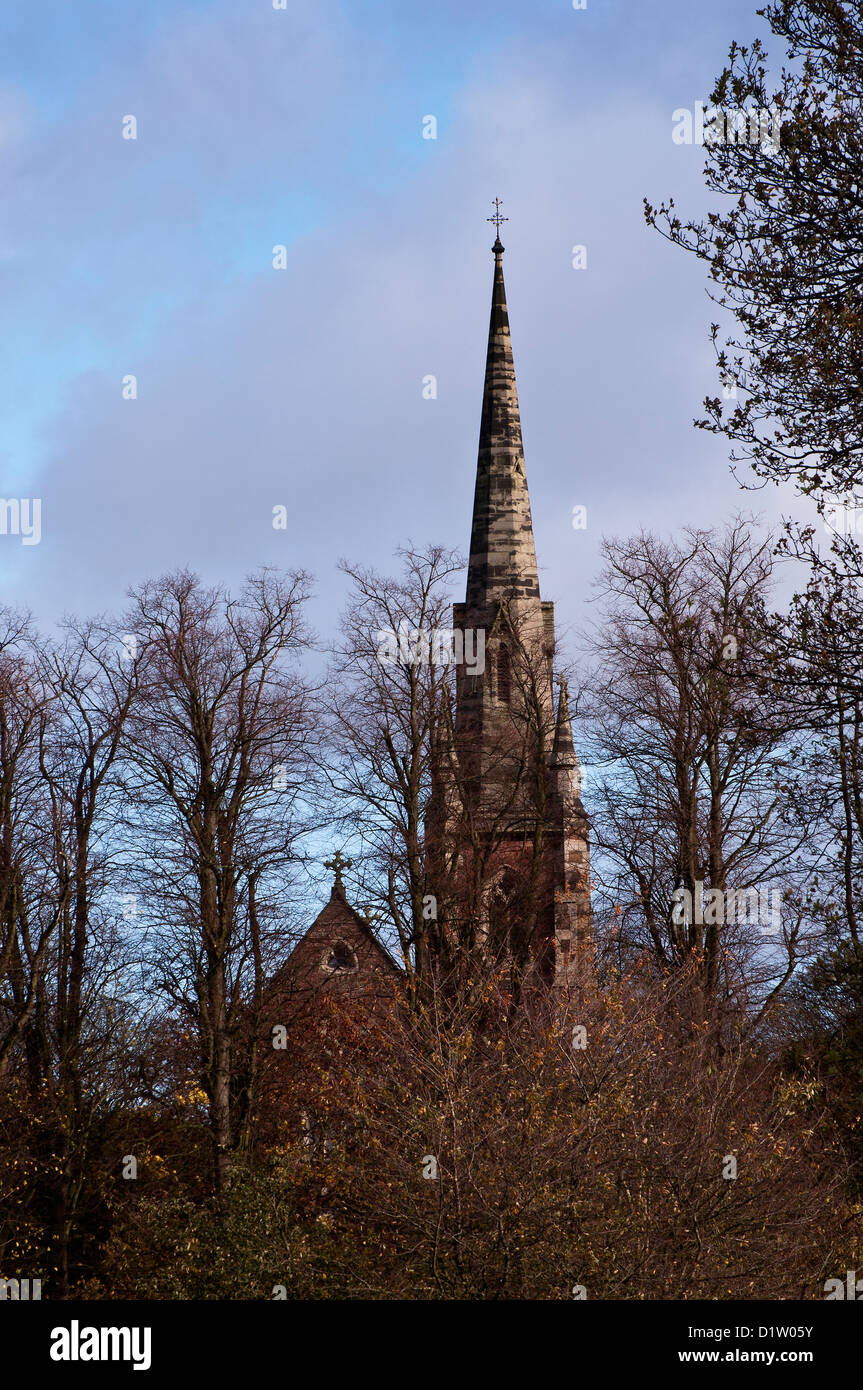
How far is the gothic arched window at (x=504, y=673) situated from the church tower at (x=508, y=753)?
0.09 feet

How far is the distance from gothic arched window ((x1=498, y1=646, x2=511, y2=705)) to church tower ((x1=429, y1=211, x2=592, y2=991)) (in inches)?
1.1

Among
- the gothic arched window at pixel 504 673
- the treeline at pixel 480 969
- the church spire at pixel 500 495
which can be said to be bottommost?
the treeline at pixel 480 969

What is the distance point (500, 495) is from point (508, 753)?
13.7 metres

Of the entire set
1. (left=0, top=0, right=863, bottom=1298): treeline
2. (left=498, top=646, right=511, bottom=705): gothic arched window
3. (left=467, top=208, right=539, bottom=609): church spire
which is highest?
(left=467, top=208, right=539, bottom=609): church spire

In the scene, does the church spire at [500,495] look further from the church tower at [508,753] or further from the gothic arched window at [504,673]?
the gothic arched window at [504,673]

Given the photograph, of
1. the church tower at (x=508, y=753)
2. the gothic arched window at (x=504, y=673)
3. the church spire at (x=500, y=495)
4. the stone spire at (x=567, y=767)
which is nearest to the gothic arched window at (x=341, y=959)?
the church tower at (x=508, y=753)

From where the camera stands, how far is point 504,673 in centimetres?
4697

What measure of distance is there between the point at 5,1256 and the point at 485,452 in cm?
2948

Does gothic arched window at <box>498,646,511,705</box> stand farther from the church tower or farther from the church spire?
the church spire

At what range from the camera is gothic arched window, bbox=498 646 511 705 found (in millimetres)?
45750

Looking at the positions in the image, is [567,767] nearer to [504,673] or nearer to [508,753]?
[504,673]

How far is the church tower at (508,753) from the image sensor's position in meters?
35.5

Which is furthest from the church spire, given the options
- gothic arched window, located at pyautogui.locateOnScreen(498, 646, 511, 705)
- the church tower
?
Result: gothic arched window, located at pyautogui.locateOnScreen(498, 646, 511, 705)
